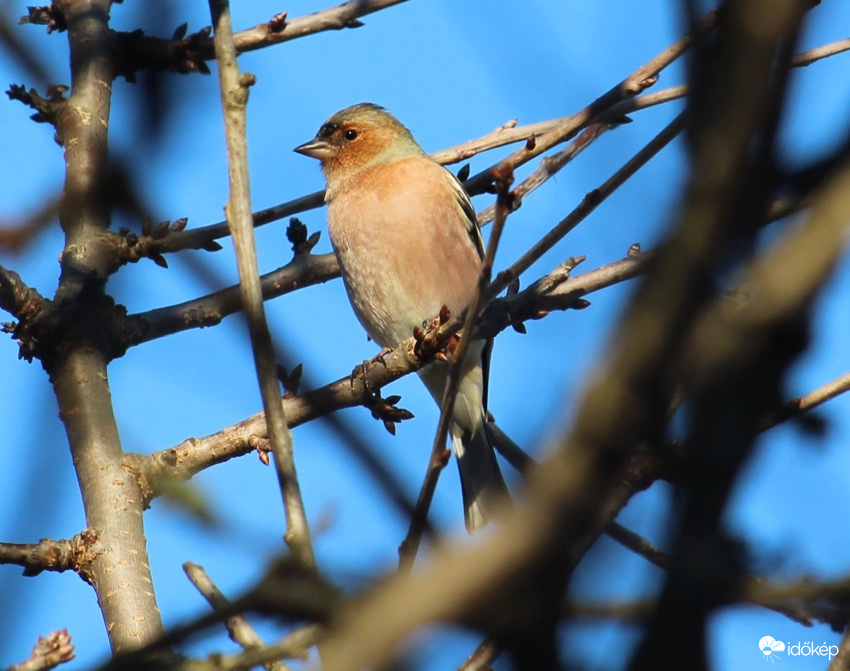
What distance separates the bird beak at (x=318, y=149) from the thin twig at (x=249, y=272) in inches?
210

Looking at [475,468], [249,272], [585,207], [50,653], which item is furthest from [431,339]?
[475,468]

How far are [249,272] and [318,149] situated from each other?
5857 mm

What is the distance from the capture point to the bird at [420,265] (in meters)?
7.20

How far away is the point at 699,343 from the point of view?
140 cm

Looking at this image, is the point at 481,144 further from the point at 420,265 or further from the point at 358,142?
the point at 358,142

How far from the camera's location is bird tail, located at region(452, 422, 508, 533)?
275 inches

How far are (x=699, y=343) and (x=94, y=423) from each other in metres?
3.17

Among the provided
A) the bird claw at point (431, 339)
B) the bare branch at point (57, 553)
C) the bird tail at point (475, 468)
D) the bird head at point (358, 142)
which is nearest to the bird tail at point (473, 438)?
the bird tail at point (475, 468)

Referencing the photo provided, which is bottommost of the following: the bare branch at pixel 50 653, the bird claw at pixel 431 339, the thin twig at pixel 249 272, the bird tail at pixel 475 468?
the bare branch at pixel 50 653

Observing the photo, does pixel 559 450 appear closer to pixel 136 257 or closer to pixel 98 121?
pixel 136 257

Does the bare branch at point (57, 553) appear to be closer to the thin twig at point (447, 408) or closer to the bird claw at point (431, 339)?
the bird claw at point (431, 339)

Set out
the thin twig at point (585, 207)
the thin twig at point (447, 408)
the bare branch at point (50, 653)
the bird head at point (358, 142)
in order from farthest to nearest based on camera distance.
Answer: the bird head at point (358, 142) < the thin twig at point (585, 207) < the bare branch at point (50, 653) < the thin twig at point (447, 408)

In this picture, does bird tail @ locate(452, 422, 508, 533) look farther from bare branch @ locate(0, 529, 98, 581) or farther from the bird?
bare branch @ locate(0, 529, 98, 581)

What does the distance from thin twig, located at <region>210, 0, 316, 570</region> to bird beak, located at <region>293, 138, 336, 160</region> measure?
5.34 m
